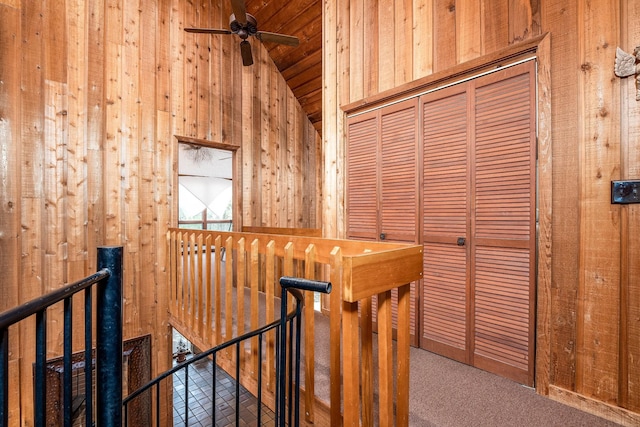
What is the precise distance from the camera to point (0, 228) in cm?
282

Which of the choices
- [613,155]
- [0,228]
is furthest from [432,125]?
[0,228]

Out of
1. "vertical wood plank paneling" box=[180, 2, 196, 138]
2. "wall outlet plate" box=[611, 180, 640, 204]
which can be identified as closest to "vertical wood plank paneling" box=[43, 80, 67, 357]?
"vertical wood plank paneling" box=[180, 2, 196, 138]

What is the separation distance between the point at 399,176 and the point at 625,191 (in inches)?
52.0

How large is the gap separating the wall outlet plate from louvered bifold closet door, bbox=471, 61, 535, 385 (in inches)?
13.9

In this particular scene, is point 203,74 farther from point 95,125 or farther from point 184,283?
point 184,283

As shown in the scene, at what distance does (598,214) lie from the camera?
5.24 ft

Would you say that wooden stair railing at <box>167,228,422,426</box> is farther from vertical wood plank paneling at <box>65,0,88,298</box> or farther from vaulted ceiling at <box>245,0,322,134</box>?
vaulted ceiling at <box>245,0,322,134</box>

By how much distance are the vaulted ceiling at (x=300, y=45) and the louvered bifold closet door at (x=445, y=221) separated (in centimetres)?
266

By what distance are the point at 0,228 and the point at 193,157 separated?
2.05 metres

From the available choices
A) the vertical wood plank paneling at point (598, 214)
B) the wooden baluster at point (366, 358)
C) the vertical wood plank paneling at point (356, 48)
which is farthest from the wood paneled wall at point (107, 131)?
the vertical wood plank paneling at point (598, 214)

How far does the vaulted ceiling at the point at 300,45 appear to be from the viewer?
4164 millimetres

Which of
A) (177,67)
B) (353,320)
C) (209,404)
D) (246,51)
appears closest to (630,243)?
(353,320)

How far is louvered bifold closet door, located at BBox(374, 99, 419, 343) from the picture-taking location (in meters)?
2.39

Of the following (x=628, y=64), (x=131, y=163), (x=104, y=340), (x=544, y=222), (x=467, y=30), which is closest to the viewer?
(x=104, y=340)
